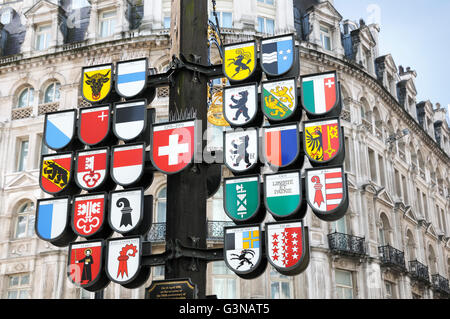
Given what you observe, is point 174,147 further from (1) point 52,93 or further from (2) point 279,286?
(1) point 52,93

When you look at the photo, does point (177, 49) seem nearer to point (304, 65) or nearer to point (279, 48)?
point (279, 48)

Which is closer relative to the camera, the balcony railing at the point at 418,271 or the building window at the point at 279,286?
the building window at the point at 279,286

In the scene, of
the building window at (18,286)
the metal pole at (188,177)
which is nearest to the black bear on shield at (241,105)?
the metal pole at (188,177)

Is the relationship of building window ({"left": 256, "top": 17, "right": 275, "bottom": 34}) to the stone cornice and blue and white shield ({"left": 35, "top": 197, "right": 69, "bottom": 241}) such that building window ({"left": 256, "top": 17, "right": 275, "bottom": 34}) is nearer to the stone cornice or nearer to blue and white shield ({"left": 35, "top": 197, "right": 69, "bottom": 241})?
the stone cornice

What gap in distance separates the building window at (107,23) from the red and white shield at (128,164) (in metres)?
24.7

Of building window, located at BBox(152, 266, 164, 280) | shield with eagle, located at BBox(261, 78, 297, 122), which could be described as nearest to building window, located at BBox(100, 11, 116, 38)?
building window, located at BBox(152, 266, 164, 280)

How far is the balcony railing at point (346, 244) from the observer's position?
28.4 metres

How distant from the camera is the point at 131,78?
8.66 meters

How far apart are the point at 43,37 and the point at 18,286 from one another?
1307 centimetres

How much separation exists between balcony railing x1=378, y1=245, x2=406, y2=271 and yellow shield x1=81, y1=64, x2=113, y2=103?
24.2 metres

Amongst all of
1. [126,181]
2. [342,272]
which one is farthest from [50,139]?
[342,272]

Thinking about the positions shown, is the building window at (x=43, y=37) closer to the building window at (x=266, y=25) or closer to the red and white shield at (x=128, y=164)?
the building window at (x=266, y=25)

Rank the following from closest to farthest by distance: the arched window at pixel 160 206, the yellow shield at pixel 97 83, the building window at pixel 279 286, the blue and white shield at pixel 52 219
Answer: the blue and white shield at pixel 52 219 < the yellow shield at pixel 97 83 < the building window at pixel 279 286 < the arched window at pixel 160 206
